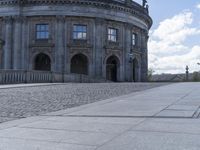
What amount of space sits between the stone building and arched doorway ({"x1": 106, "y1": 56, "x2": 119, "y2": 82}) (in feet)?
2.55

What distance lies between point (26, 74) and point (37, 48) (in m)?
17.7

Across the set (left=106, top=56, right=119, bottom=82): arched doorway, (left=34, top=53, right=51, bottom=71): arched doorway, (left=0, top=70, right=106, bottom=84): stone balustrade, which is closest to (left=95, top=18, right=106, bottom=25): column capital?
(left=106, top=56, right=119, bottom=82): arched doorway

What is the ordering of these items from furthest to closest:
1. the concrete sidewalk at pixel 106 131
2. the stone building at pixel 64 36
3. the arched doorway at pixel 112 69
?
the arched doorway at pixel 112 69, the stone building at pixel 64 36, the concrete sidewalk at pixel 106 131

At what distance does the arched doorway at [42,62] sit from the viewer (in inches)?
2017

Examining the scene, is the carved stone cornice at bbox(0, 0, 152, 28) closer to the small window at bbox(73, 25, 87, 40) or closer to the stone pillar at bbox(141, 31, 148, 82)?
the small window at bbox(73, 25, 87, 40)

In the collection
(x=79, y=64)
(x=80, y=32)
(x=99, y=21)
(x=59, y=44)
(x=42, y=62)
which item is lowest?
(x=79, y=64)

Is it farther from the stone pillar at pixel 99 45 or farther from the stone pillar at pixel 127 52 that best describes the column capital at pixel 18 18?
the stone pillar at pixel 127 52

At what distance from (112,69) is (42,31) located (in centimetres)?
1177

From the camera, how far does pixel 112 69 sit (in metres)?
54.2

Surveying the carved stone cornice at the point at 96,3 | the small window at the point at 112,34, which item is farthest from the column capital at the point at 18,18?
the small window at the point at 112,34

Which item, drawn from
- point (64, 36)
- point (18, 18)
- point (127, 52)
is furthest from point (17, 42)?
point (127, 52)

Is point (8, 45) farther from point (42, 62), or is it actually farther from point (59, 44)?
point (59, 44)

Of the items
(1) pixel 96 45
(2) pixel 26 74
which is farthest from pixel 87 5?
(2) pixel 26 74

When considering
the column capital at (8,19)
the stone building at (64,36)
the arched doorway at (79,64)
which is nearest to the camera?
the stone building at (64,36)
